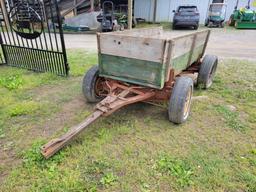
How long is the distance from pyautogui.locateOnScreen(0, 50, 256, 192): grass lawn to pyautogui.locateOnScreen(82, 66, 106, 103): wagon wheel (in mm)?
200

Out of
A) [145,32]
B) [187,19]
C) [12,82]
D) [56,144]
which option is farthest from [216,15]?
[56,144]

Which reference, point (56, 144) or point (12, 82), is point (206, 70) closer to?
point (56, 144)

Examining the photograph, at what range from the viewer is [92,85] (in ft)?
10.5

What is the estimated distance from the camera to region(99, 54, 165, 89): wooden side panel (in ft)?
8.38

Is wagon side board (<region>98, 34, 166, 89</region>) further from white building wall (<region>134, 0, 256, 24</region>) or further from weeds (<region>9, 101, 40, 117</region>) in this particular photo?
white building wall (<region>134, 0, 256, 24</region>)

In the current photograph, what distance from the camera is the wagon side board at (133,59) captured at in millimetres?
2447

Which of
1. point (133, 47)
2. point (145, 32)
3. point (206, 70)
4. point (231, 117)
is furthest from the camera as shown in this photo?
point (145, 32)

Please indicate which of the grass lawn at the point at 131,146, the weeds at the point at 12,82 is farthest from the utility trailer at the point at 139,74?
the weeds at the point at 12,82

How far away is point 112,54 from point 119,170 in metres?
1.47

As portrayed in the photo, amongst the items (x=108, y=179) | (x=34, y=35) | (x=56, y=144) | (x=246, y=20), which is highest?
(x=34, y=35)

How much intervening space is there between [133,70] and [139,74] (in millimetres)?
97

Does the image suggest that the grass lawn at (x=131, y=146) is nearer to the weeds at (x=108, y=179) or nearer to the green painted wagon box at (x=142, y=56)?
the weeds at (x=108, y=179)

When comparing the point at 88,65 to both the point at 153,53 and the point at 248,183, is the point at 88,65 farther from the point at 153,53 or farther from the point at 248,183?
the point at 248,183

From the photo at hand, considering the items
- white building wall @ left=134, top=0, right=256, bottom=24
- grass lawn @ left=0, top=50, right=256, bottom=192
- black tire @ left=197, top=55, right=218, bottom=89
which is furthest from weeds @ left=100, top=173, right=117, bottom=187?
white building wall @ left=134, top=0, right=256, bottom=24
